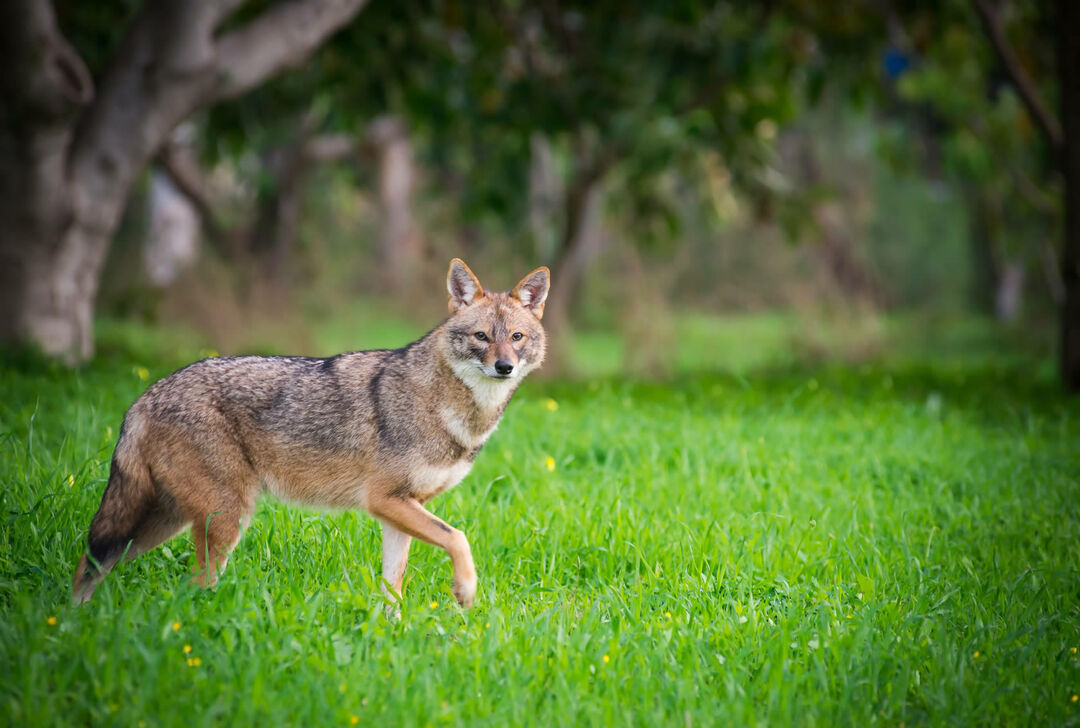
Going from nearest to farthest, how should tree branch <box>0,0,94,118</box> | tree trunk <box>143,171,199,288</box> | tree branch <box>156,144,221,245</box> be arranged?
1. tree branch <box>0,0,94,118</box>
2. tree branch <box>156,144,221,245</box>
3. tree trunk <box>143,171,199,288</box>

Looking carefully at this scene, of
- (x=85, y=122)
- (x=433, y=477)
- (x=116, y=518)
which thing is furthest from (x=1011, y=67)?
(x=116, y=518)

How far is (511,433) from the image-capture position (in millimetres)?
7637

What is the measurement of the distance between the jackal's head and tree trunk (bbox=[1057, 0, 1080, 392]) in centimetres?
830

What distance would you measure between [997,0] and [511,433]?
9.46 m

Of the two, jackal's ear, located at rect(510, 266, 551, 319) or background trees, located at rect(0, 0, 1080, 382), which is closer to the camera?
jackal's ear, located at rect(510, 266, 551, 319)

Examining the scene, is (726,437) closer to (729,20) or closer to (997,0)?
(729,20)

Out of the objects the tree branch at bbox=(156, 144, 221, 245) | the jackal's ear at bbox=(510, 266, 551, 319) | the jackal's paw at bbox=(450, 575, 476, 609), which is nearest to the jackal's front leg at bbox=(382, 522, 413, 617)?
the jackal's paw at bbox=(450, 575, 476, 609)

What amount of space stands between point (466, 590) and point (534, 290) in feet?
5.58

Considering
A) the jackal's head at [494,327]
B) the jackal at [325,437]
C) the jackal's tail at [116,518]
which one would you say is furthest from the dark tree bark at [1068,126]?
the jackal's tail at [116,518]

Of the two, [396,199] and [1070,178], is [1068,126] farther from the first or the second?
[396,199]

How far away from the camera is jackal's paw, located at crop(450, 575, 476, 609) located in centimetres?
437

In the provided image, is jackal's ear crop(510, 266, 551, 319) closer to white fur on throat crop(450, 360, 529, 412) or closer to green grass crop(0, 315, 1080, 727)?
white fur on throat crop(450, 360, 529, 412)

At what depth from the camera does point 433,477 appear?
4.65 meters

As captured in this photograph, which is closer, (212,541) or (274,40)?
(212,541)
